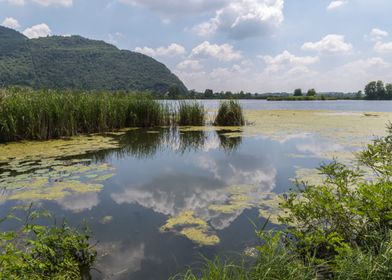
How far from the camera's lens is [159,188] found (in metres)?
4.40

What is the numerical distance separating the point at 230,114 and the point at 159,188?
26.6 feet

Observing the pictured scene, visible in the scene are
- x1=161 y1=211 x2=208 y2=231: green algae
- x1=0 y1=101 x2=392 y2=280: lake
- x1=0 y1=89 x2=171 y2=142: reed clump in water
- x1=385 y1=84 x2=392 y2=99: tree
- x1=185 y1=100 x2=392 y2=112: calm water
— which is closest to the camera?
x1=0 y1=101 x2=392 y2=280: lake

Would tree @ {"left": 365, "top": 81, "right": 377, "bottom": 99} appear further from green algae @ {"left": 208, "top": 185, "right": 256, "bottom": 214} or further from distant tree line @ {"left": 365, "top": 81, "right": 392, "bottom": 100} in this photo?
green algae @ {"left": 208, "top": 185, "right": 256, "bottom": 214}

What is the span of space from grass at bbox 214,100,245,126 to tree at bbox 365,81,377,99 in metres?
51.3

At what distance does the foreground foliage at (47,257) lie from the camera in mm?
1710

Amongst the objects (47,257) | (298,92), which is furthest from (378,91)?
(47,257)

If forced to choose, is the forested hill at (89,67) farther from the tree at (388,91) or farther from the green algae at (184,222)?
the green algae at (184,222)

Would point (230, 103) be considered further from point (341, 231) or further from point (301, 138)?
point (341, 231)

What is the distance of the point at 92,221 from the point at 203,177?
2166mm

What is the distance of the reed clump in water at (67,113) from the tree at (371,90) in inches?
2122

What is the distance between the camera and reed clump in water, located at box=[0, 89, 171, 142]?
7465 millimetres

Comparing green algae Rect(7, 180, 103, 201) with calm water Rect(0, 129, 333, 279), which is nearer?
calm water Rect(0, 129, 333, 279)

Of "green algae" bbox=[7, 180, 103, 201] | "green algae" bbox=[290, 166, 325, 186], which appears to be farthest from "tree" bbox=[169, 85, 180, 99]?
"green algae" bbox=[7, 180, 103, 201]

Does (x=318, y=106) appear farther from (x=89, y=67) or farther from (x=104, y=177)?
(x=89, y=67)
